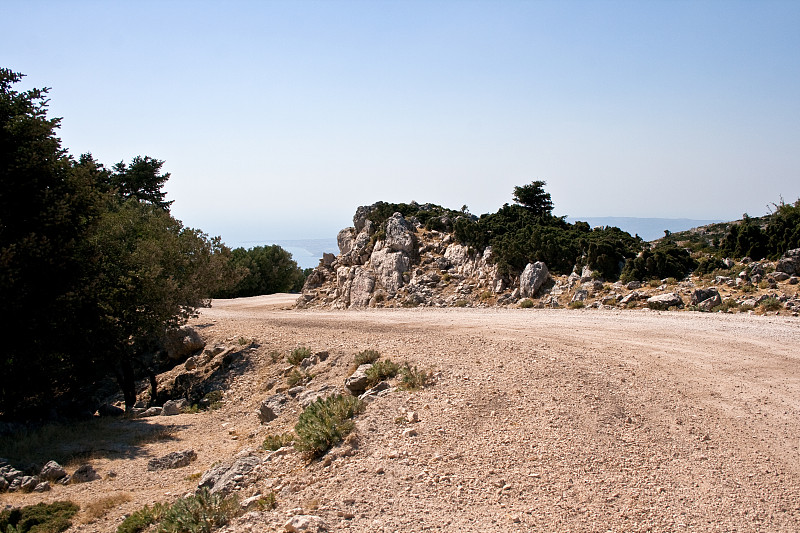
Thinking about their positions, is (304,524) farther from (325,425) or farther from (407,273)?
Answer: (407,273)

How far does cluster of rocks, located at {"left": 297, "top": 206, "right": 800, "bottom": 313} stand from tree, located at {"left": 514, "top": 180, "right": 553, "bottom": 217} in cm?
990

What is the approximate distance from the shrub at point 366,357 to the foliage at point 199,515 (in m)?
6.37

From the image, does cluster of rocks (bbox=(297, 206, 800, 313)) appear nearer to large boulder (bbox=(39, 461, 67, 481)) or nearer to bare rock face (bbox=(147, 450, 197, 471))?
bare rock face (bbox=(147, 450, 197, 471))

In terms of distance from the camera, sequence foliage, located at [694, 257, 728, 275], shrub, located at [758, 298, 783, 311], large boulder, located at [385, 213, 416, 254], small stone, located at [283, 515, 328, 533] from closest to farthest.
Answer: small stone, located at [283, 515, 328, 533] → shrub, located at [758, 298, 783, 311] → foliage, located at [694, 257, 728, 275] → large boulder, located at [385, 213, 416, 254]

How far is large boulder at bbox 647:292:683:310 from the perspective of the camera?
1948cm

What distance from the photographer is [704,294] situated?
19406 mm

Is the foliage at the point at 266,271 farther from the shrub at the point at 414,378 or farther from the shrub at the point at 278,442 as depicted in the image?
the shrub at the point at 278,442

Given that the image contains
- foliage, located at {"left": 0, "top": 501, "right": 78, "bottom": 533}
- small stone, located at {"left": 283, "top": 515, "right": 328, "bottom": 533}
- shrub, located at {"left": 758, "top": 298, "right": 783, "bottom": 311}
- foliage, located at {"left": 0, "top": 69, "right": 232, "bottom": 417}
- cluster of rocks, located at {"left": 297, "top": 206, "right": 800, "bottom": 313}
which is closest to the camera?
small stone, located at {"left": 283, "top": 515, "right": 328, "bottom": 533}

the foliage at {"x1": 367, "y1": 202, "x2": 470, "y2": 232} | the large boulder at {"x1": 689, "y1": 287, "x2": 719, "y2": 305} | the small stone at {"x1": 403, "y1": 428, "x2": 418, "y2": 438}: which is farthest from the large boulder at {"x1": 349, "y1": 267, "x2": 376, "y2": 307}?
the small stone at {"x1": 403, "y1": 428, "x2": 418, "y2": 438}

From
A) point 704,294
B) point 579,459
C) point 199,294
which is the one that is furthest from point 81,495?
point 704,294

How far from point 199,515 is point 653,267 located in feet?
68.3

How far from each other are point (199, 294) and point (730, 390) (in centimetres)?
1675

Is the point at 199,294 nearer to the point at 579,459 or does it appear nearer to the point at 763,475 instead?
the point at 579,459

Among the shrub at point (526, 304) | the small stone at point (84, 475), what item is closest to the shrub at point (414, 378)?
the small stone at point (84, 475)
